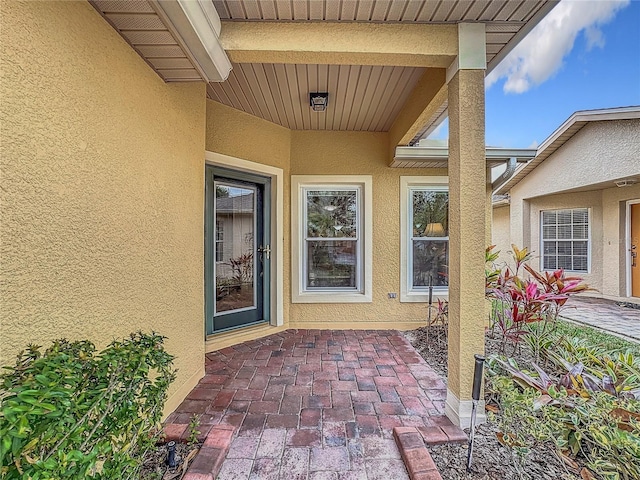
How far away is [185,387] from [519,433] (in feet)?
8.30

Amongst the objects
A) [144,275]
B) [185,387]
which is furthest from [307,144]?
[185,387]

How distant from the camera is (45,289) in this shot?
1.37 m

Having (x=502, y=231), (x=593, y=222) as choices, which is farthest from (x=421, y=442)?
(x=502, y=231)

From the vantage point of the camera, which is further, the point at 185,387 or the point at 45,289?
the point at 185,387

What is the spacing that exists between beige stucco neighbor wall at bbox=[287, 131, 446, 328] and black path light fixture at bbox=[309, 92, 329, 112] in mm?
1121

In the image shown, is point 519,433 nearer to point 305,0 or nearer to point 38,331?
point 38,331

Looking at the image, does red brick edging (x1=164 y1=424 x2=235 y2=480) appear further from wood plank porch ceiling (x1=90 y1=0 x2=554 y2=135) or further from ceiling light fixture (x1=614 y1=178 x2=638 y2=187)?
ceiling light fixture (x1=614 y1=178 x2=638 y2=187)

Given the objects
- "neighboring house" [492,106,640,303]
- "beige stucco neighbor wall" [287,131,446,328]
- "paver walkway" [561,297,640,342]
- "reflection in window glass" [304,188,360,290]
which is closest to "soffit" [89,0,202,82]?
"beige stucco neighbor wall" [287,131,446,328]

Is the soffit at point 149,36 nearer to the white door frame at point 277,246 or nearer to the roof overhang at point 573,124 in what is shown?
the white door frame at point 277,246

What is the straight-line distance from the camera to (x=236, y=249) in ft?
14.0

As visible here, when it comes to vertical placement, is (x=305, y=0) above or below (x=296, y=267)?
above

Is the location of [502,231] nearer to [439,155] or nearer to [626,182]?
[626,182]

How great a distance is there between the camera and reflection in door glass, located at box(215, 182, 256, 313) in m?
4.03

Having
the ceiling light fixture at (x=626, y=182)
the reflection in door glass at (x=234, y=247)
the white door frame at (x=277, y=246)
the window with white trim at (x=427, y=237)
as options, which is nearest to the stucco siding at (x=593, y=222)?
the ceiling light fixture at (x=626, y=182)
